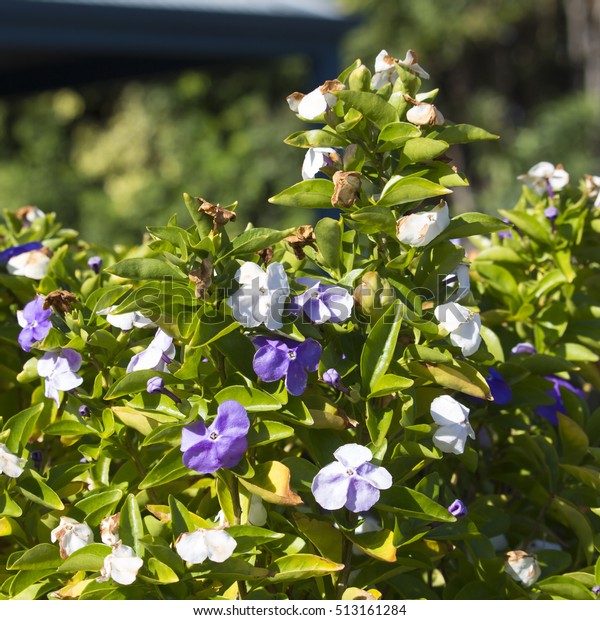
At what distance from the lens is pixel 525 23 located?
43.4 feet

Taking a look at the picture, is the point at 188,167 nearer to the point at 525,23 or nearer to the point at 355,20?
the point at 355,20

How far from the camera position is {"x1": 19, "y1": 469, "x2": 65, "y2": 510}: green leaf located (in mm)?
1166

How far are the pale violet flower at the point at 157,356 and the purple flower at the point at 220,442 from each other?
143 millimetres

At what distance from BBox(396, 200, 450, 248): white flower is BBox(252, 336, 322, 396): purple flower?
7.4 inches

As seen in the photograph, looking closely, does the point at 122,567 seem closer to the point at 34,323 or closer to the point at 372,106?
the point at 34,323

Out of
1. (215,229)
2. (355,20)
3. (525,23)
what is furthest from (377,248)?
(525,23)

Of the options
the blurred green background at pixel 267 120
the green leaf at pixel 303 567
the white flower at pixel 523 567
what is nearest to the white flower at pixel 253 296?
the green leaf at pixel 303 567

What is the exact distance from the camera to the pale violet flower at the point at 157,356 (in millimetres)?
1148

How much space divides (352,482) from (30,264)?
75 centimetres

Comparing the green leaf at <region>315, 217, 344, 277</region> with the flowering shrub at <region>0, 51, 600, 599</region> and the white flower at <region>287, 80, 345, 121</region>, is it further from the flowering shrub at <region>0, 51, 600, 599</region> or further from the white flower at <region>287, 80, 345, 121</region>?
the white flower at <region>287, 80, 345, 121</region>

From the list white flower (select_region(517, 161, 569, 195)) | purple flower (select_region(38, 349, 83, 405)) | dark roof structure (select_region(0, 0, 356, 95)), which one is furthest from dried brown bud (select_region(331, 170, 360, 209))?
dark roof structure (select_region(0, 0, 356, 95))

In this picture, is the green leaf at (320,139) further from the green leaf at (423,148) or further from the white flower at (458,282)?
the white flower at (458,282)

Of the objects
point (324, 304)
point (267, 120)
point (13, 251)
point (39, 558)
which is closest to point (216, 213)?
point (324, 304)

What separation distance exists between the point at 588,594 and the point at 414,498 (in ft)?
1.06
